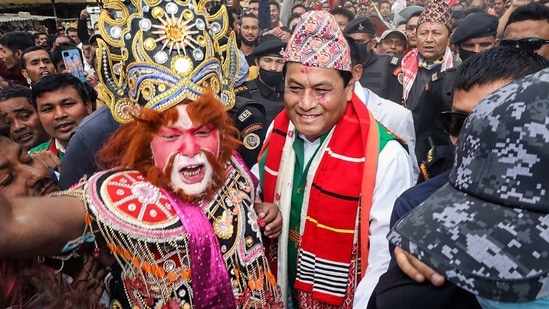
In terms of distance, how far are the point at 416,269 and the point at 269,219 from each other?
112cm

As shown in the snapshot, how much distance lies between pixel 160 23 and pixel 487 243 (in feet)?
4.63

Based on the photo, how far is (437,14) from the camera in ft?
15.0

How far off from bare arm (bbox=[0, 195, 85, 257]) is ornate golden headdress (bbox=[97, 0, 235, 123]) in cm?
48

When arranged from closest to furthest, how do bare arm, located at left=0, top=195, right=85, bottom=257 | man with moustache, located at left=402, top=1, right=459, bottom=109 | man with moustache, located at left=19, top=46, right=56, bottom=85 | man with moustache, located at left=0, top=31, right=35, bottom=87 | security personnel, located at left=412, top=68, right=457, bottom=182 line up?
1. bare arm, located at left=0, top=195, right=85, bottom=257
2. security personnel, located at left=412, top=68, right=457, bottom=182
3. man with moustache, located at left=402, top=1, right=459, bottom=109
4. man with moustache, located at left=19, top=46, right=56, bottom=85
5. man with moustache, located at left=0, top=31, right=35, bottom=87

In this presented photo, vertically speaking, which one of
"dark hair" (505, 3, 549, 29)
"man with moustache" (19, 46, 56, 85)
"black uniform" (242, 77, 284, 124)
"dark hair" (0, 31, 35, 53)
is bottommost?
"black uniform" (242, 77, 284, 124)

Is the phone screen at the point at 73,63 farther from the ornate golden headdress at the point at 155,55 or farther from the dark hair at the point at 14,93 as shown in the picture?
the ornate golden headdress at the point at 155,55

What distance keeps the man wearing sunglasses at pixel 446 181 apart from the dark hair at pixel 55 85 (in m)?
2.33

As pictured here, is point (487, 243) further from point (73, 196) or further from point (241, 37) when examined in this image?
point (241, 37)

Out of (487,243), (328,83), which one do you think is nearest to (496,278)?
(487,243)

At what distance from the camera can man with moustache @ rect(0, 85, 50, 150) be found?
9.80ft

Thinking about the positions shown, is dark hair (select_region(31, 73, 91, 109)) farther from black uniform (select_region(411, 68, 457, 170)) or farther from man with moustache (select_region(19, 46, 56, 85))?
man with moustache (select_region(19, 46, 56, 85))

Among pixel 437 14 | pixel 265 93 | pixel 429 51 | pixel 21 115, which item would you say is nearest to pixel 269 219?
pixel 21 115

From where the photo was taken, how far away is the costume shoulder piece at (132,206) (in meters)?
1.49

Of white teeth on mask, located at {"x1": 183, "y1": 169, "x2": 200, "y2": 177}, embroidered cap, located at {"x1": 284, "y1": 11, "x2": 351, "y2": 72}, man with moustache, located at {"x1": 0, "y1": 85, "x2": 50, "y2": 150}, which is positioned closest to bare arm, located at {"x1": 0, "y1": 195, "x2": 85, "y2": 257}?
white teeth on mask, located at {"x1": 183, "y1": 169, "x2": 200, "y2": 177}
